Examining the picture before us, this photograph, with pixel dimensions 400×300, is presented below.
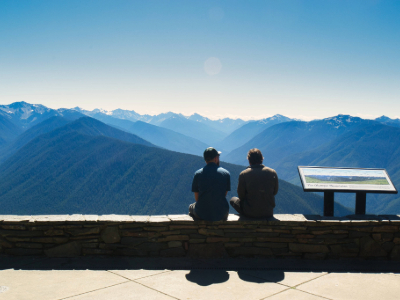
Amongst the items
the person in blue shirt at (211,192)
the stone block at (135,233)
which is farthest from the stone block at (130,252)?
the person in blue shirt at (211,192)

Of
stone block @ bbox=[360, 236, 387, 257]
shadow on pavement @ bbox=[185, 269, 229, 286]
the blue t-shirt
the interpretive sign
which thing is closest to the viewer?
shadow on pavement @ bbox=[185, 269, 229, 286]

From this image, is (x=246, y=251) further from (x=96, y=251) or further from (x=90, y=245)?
(x=90, y=245)

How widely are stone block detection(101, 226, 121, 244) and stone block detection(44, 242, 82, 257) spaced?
499mm

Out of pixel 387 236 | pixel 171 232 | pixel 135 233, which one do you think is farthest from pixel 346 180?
pixel 135 233

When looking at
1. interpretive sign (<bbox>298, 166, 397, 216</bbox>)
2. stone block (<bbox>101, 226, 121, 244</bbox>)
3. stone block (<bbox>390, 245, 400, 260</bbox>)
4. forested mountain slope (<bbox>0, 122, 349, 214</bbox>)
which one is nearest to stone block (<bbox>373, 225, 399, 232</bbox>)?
stone block (<bbox>390, 245, 400, 260</bbox>)

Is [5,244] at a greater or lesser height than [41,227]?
lesser

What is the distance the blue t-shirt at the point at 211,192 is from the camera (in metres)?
5.43

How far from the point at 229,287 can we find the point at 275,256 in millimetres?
1623

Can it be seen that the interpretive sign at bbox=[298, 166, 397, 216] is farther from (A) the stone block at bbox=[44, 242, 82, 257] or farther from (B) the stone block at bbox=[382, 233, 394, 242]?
(A) the stone block at bbox=[44, 242, 82, 257]

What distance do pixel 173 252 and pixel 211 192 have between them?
134 centimetres

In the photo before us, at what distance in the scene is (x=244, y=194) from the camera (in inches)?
224

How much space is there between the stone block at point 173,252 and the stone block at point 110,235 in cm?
87

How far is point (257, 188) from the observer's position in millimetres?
5539

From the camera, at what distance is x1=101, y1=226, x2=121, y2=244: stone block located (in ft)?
18.1
